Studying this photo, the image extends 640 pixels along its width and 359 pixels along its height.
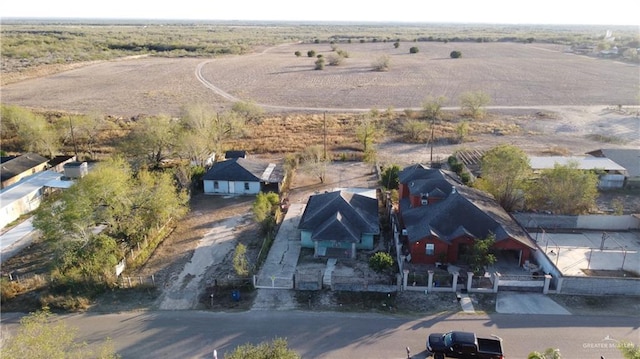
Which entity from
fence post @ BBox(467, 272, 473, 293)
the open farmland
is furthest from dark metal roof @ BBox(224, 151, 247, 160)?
the open farmland

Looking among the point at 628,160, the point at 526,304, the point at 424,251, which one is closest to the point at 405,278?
the point at 424,251

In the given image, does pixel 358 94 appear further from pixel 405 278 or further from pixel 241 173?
pixel 405 278

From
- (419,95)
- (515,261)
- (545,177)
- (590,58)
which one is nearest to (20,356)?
(515,261)

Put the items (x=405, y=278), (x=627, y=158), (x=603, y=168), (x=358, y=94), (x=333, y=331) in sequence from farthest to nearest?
(x=358, y=94), (x=627, y=158), (x=603, y=168), (x=405, y=278), (x=333, y=331)

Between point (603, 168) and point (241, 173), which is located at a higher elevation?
point (603, 168)

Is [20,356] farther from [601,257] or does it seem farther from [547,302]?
[601,257]

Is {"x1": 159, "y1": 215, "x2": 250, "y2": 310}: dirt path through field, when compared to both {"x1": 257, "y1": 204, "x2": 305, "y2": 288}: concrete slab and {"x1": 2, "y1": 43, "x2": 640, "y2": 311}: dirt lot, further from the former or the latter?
{"x1": 257, "y1": 204, "x2": 305, "y2": 288}: concrete slab
